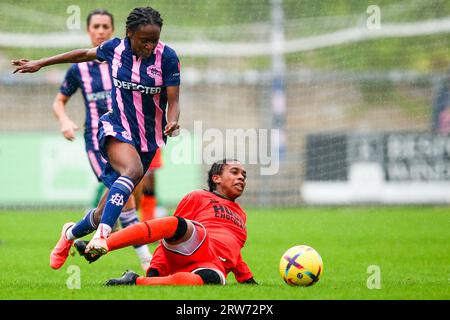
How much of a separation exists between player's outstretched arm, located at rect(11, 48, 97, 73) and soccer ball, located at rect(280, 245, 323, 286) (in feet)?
7.11

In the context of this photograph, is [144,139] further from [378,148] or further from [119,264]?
[378,148]

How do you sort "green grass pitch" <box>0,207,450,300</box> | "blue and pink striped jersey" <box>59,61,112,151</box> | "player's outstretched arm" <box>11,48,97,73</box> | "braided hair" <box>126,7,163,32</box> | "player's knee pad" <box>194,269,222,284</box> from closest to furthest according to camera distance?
"green grass pitch" <box>0,207,450,300</box>
"player's knee pad" <box>194,269,222,284</box>
"braided hair" <box>126,7,163,32</box>
"player's outstretched arm" <box>11,48,97,73</box>
"blue and pink striped jersey" <box>59,61,112,151</box>

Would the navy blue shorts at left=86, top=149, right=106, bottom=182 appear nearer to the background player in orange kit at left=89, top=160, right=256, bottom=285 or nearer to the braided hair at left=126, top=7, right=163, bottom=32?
the background player in orange kit at left=89, top=160, right=256, bottom=285

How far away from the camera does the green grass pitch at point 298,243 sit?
19.9ft

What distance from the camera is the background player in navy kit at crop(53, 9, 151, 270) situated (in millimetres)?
8656

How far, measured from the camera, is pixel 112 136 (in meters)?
6.82

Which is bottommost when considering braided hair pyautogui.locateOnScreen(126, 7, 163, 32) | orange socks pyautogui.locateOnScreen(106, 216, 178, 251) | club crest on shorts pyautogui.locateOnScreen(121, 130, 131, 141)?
orange socks pyautogui.locateOnScreen(106, 216, 178, 251)

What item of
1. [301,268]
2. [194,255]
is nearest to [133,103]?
[194,255]

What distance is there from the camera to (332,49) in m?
17.6

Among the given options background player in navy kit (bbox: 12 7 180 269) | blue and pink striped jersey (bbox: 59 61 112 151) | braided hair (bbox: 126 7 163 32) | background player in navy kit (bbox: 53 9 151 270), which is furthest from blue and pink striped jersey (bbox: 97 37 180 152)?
blue and pink striped jersey (bbox: 59 61 112 151)

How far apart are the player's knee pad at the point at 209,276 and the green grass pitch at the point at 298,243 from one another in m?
0.11

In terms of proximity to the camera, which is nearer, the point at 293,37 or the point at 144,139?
the point at 144,139
